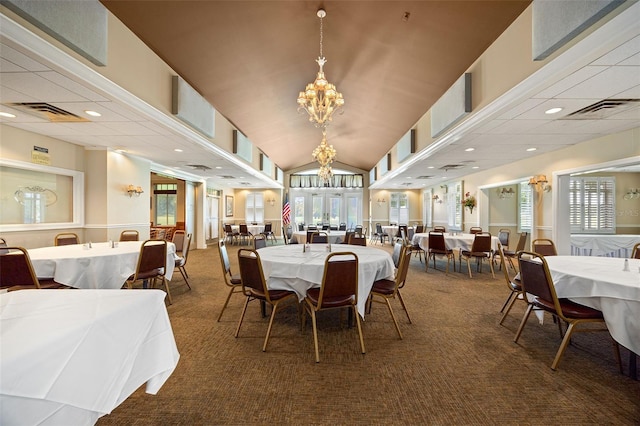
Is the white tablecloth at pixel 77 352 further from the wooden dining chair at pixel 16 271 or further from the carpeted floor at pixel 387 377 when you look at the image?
the wooden dining chair at pixel 16 271

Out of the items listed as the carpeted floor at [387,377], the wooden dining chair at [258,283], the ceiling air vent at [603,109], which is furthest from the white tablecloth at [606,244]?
the wooden dining chair at [258,283]

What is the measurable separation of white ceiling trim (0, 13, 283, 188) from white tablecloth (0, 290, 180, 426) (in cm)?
203

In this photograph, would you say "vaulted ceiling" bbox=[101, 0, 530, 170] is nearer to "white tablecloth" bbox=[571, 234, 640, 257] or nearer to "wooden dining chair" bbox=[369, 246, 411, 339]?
"wooden dining chair" bbox=[369, 246, 411, 339]

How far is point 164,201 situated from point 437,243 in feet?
33.1

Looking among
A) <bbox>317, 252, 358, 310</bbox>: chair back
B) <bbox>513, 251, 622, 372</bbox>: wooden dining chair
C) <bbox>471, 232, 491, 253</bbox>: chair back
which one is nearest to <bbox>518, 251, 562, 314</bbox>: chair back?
<bbox>513, 251, 622, 372</bbox>: wooden dining chair

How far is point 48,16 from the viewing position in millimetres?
2363

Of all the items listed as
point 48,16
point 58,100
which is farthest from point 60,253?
point 48,16

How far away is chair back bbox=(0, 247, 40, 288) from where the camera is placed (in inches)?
109

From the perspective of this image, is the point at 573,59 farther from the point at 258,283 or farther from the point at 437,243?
the point at 437,243

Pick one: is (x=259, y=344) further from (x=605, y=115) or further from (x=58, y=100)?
(x=605, y=115)

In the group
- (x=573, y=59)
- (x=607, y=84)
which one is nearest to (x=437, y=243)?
(x=607, y=84)

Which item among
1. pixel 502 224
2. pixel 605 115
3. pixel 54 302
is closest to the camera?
pixel 54 302

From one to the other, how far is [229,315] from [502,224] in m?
8.64

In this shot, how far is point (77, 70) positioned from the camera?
2.74m
